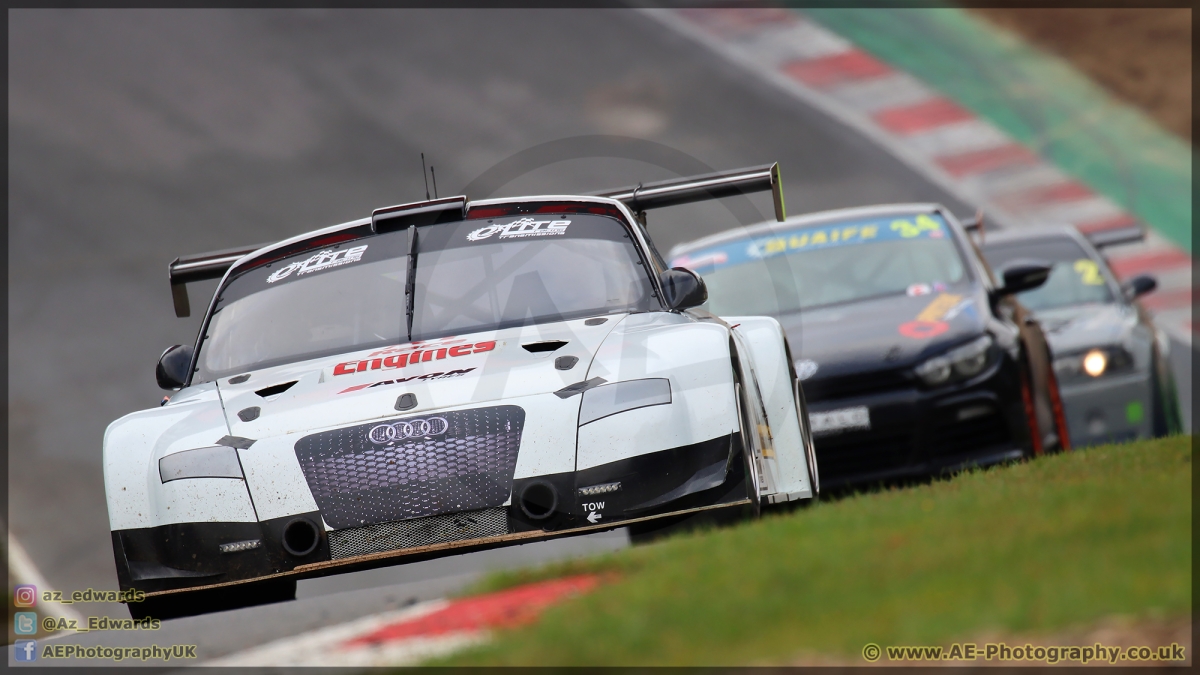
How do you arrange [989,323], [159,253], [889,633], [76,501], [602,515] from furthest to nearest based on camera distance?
[159,253] < [76,501] < [989,323] < [602,515] < [889,633]

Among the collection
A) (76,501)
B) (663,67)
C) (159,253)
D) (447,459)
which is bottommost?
(76,501)

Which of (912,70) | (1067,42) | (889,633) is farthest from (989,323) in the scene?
(1067,42)

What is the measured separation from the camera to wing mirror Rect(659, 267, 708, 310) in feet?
18.1

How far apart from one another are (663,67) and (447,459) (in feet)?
53.4

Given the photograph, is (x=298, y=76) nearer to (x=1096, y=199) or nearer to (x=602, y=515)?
(x=1096, y=199)

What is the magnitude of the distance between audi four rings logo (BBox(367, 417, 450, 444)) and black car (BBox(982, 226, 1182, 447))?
475 centimetres

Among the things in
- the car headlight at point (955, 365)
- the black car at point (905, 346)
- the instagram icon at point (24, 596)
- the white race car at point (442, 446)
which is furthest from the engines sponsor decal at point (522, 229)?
the instagram icon at point (24, 596)

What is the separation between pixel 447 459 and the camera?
14.6ft

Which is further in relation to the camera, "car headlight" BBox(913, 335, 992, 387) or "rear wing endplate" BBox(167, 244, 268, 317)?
"car headlight" BBox(913, 335, 992, 387)

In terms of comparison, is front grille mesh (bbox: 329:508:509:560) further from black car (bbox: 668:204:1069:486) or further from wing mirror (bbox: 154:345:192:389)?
black car (bbox: 668:204:1069:486)

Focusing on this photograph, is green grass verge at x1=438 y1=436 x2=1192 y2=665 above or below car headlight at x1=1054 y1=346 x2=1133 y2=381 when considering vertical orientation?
above

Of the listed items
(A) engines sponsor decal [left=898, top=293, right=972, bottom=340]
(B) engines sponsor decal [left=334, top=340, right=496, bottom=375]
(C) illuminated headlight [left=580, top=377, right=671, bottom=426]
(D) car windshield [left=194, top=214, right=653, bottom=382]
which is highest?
(D) car windshield [left=194, top=214, right=653, bottom=382]

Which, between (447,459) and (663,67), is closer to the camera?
(447,459)

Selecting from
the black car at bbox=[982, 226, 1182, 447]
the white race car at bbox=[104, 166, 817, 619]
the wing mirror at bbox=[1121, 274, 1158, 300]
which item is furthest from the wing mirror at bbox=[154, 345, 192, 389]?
the wing mirror at bbox=[1121, 274, 1158, 300]
